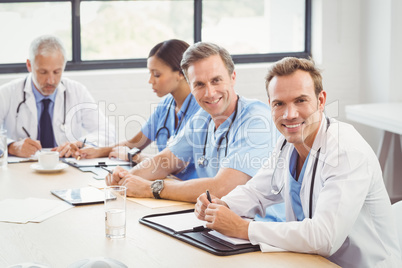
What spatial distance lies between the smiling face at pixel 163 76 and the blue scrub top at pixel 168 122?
0.11m

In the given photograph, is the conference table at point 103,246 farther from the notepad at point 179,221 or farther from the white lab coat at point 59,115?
the white lab coat at point 59,115

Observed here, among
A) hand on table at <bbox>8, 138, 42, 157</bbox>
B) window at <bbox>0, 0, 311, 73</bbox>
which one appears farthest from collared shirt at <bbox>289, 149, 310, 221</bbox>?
window at <bbox>0, 0, 311, 73</bbox>

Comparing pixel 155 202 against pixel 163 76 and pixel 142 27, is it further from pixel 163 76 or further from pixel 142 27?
pixel 142 27

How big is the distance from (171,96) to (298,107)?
1.45 m

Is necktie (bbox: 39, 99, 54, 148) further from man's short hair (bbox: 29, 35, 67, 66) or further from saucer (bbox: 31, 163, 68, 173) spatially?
saucer (bbox: 31, 163, 68, 173)

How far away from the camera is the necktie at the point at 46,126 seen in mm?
3450

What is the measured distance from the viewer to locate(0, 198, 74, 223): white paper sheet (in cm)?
189

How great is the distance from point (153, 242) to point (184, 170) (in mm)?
1089

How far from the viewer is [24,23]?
4332 millimetres

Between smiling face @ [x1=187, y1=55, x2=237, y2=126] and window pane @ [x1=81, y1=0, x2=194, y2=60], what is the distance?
237 centimetres

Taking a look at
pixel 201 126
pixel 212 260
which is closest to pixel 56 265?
pixel 212 260

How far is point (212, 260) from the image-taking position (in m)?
1.48

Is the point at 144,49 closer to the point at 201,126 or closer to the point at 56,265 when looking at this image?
the point at 201,126

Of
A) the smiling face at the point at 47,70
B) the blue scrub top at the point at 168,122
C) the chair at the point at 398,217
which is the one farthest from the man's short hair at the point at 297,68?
the smiling face at the point at 47,70
